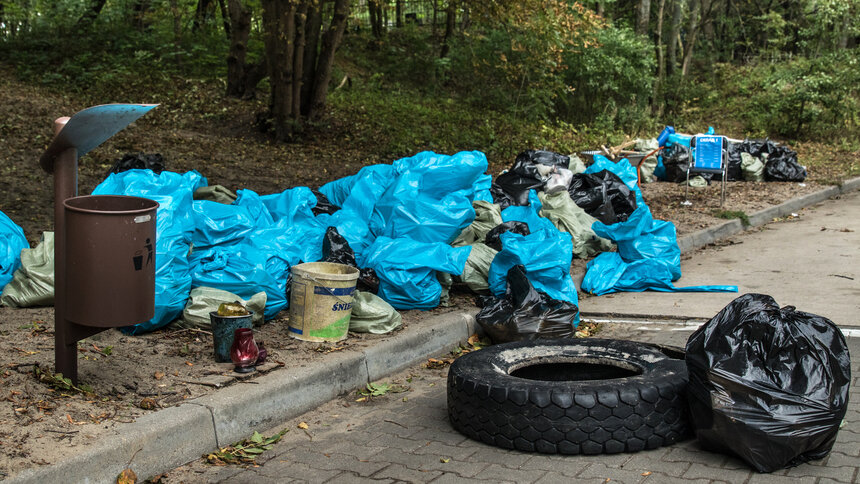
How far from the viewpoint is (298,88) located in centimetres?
1321

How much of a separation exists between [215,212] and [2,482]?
10.6 feet

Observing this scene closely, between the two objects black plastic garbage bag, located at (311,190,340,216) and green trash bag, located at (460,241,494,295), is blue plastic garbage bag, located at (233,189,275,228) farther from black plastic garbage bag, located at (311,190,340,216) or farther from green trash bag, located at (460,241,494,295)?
green trash bag, located at (460,241,494,295)

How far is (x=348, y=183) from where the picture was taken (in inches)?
281

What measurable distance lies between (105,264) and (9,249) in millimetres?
2531

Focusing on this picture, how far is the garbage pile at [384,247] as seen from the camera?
527 cm

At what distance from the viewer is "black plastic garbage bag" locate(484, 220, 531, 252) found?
663 cm

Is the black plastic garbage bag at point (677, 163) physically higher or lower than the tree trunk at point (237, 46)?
lower

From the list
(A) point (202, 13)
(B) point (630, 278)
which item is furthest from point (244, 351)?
(A) point (202, 13)

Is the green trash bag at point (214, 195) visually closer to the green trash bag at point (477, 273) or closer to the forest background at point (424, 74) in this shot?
the green trash bag at point (477, 273)

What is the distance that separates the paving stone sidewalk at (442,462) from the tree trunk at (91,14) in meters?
18.7

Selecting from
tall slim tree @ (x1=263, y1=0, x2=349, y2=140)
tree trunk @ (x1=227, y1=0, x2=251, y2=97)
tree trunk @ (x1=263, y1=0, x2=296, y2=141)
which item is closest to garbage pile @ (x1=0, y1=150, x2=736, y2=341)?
tree trunk @ (x1=263, y1=0, x2=296, y2=141)

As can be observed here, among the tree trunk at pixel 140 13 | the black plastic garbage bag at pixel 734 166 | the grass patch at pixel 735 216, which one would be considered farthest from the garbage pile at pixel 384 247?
the tree trunk at pixel 140 13

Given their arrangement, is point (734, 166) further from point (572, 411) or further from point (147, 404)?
point (147, 404)

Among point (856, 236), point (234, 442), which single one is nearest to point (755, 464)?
point (234, 442)
